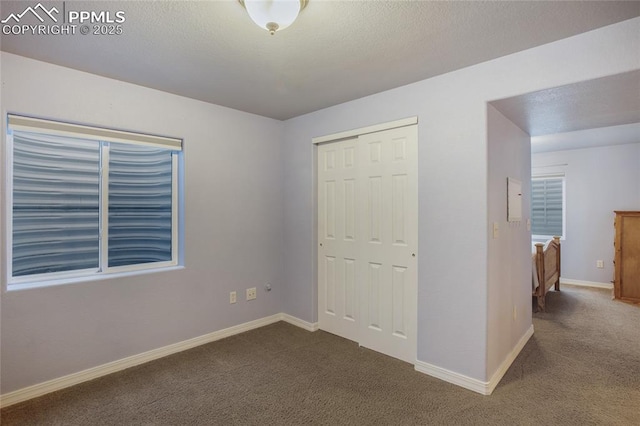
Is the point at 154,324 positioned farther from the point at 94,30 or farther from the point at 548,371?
the point at 548,371

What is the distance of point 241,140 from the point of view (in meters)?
3.31

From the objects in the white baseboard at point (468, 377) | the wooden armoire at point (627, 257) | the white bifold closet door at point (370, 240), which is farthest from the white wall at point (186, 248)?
the wooden armoire at point (627, 257)

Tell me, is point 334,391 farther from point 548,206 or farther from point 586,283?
point 548,206

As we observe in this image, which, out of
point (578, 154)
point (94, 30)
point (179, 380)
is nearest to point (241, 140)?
point (94, 30)

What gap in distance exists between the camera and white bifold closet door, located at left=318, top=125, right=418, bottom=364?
2668 mm

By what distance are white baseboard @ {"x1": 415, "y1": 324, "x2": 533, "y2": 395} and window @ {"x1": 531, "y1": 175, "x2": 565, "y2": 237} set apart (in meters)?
4.08

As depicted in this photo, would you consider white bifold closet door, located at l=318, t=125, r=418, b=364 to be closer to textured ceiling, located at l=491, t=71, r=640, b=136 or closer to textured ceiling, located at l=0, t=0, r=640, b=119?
textured ceiling, located at l=0, t=0, r=640, b=119

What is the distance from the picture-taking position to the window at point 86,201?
7.41 ft

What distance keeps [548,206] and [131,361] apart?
22.2 ft

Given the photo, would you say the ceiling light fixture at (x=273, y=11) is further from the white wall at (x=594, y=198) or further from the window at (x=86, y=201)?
the white wall at (x=594, y=198)

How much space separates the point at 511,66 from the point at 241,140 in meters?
2.44

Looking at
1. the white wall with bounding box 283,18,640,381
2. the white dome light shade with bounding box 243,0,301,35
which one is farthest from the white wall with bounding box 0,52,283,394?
the white dome light shade with bounding box 243,0,301,35

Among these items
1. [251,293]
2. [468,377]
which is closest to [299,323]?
[251,293]

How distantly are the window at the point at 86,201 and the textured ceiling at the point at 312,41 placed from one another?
559 millimetres
